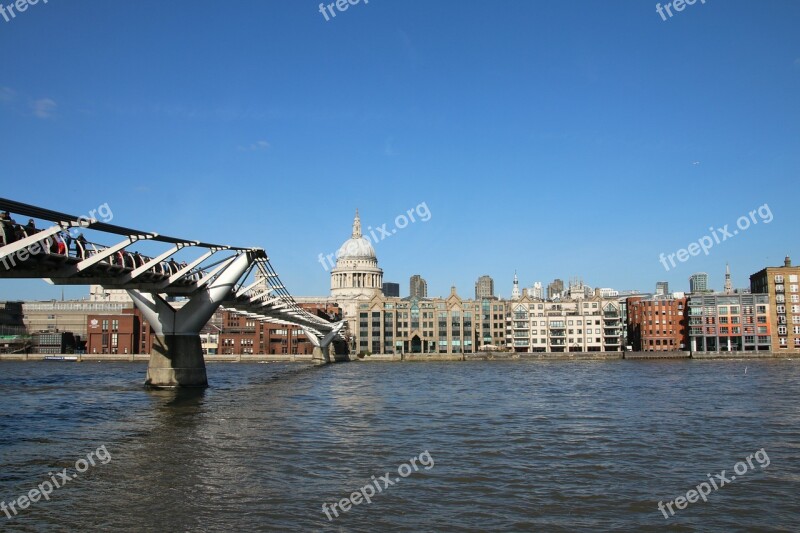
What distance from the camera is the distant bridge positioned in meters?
30.0

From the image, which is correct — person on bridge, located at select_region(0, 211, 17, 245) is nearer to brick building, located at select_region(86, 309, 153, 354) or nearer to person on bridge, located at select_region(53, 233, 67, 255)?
person on bridge, located at select_region(53, 233, 67, 255)

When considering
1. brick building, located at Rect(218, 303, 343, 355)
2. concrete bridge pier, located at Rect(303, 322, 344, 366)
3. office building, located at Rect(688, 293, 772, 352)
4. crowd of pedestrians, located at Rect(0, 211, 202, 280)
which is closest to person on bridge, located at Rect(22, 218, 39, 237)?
crowd of pedestrians, located at Rect(0, 211, 202, 280)

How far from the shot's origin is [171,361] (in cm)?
5309

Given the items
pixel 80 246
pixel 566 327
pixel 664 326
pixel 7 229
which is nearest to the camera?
pixel 7 229

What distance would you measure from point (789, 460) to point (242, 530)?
16565mm

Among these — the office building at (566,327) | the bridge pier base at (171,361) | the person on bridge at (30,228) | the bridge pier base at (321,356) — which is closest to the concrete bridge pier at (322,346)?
the bridge pier base at (321,356)

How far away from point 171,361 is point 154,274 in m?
9.71

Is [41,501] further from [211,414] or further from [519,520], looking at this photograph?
[211,414]

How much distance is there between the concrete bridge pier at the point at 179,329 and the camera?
170ft

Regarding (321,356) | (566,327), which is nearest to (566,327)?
(566,327)

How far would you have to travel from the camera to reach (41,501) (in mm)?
17812

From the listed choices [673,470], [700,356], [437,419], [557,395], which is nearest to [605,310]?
[700,356]

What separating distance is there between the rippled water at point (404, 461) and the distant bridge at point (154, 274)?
6646mm

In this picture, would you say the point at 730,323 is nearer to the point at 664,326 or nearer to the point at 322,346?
the point at 664,326
